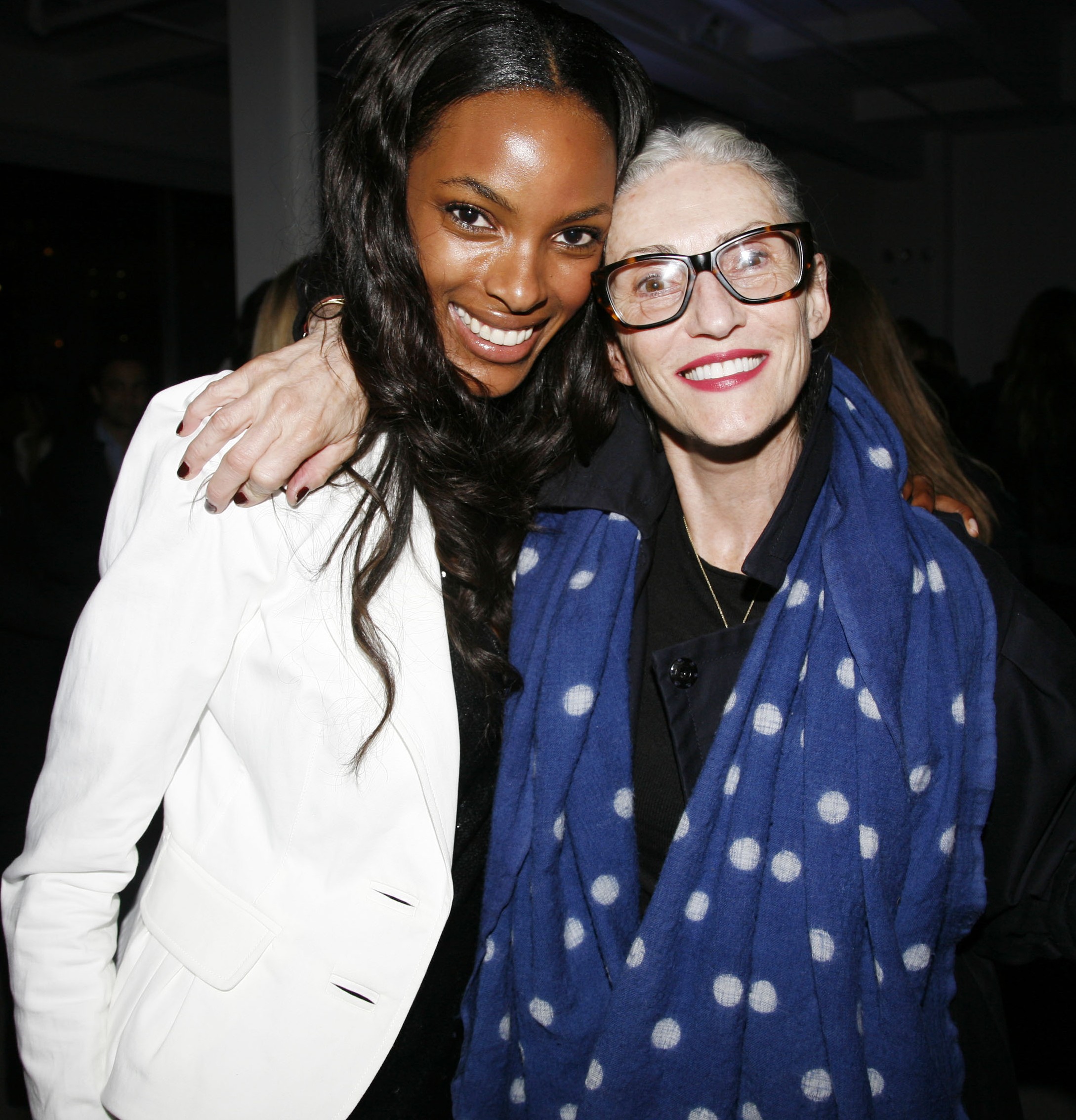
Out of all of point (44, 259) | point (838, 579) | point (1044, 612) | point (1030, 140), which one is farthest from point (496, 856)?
point (1030, 140)

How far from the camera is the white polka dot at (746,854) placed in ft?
4.31

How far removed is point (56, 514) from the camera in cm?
344

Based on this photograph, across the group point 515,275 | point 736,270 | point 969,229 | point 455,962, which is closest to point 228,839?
point 455,962

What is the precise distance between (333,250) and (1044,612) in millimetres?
1221

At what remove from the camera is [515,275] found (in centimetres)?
133

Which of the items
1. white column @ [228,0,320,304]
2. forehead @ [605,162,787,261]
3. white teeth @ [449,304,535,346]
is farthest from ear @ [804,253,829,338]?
white column @ [228,0,320,304]

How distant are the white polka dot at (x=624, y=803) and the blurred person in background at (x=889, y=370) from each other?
1.41 meters

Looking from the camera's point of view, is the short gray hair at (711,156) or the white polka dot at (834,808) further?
the short gray hair at (711,156)

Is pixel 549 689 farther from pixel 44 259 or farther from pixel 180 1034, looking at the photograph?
pixel 44 259

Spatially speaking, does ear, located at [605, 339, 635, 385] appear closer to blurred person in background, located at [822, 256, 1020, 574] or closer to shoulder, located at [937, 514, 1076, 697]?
shoulder, located at [937, 514, 1076, 697]

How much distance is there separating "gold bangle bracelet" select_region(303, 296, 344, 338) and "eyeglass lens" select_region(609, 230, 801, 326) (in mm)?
439

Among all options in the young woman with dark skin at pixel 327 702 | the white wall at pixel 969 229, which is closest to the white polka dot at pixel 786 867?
the young woman with dark skin at pixel 327 702

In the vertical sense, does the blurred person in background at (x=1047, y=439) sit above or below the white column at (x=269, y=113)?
below

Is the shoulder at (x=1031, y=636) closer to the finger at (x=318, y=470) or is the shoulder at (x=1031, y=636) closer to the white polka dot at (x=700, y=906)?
the white polka dot at (x=700, y=906)
